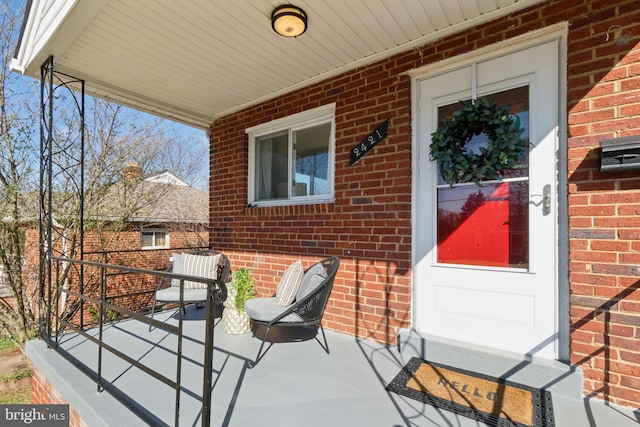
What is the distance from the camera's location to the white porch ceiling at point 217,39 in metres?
2.36

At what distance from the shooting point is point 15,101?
6.11m

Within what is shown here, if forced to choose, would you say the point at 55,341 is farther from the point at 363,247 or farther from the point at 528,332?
the point at 528,332

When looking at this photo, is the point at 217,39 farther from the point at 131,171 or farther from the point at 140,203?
the point at 140,203

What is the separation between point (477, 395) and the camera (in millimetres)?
2084

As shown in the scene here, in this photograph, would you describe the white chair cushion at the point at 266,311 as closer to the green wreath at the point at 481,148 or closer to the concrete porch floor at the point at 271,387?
the concrete porch floor at the point at 271,387

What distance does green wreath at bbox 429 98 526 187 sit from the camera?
235 cm

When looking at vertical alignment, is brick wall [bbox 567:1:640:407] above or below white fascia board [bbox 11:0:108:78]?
below

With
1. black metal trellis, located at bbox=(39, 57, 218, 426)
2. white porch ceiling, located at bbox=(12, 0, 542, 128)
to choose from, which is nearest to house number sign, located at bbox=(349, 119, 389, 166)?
white porch ceiling, located at bbox=(12, 0, 542, 128)

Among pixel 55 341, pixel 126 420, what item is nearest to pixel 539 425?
pixel 126 420

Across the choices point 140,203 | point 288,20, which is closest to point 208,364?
point 288,20

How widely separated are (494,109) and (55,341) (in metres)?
4.19

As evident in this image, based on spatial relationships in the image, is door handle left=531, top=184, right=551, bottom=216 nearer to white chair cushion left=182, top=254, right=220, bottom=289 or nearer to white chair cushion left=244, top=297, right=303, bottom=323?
white chair cushion left=244, top=297, right=303, bottom=323

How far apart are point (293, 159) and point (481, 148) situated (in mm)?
2136

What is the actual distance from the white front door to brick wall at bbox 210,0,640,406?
13 centimetres
